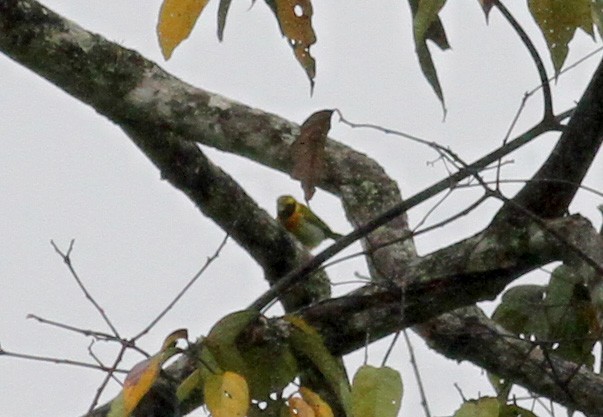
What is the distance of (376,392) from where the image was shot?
1.08 metres

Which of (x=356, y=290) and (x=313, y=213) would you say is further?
(x=313, y=213)

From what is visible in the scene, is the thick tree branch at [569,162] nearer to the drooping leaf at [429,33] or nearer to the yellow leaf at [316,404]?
the drooping leaf at [429,33]

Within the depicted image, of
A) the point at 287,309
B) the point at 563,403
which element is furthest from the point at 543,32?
the point at 287,309

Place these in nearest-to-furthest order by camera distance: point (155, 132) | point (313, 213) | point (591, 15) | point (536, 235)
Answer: point (591, 15) < point (536, 235) < point (155, 132) < point (313, 213)

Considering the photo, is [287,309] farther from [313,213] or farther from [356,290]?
[313,213]

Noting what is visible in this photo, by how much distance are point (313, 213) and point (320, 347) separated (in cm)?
144

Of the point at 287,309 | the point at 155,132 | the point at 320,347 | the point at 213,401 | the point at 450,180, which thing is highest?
the point at 155,132

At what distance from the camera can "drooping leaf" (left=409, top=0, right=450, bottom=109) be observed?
1044 millimetres

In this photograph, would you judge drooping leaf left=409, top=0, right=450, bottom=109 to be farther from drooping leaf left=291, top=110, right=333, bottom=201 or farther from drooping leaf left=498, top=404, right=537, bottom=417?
drooping leaf left=498, top=404, right=537, bottom=417

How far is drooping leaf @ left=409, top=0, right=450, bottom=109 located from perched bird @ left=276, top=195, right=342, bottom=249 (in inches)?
46.0

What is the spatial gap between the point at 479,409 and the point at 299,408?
0.18m

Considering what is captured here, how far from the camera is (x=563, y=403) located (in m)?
1.74

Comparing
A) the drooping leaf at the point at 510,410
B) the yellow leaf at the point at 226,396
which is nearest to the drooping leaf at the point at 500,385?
the drooping leaf at the point at 510,410

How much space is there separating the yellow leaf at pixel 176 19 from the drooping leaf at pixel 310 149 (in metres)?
0.36
